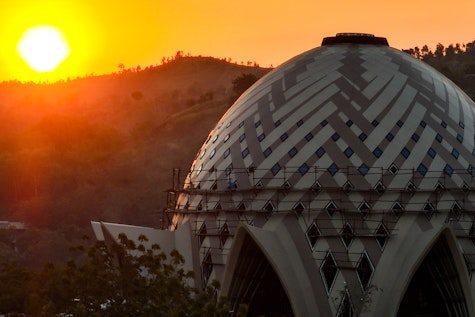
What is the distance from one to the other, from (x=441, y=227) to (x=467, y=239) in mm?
3321

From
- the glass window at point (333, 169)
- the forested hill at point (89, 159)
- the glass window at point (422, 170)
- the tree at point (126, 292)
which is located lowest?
the tree at point (126, 292)

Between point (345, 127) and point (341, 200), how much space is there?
125 inches

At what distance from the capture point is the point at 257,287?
41.8 metres

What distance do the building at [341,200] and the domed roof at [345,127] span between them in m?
0.05

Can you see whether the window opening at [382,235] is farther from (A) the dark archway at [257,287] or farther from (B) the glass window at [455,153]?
(B) the glass window at [455,153]

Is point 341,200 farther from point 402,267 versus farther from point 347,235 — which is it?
point 402,267

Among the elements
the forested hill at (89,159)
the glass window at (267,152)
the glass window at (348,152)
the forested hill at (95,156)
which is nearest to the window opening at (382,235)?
the glass window at (348,152)

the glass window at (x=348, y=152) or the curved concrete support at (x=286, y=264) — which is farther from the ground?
the glass window at (x=348, y=152)

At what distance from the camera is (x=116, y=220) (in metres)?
98.1

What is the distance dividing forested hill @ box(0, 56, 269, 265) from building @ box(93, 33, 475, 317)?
31.2 m

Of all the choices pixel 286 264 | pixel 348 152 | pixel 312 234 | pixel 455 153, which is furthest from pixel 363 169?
pixel 286 264

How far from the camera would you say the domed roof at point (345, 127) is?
42.0 meters

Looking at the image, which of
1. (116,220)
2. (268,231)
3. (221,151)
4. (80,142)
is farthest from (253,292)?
(80,142)

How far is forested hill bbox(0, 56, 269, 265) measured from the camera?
98.8m
